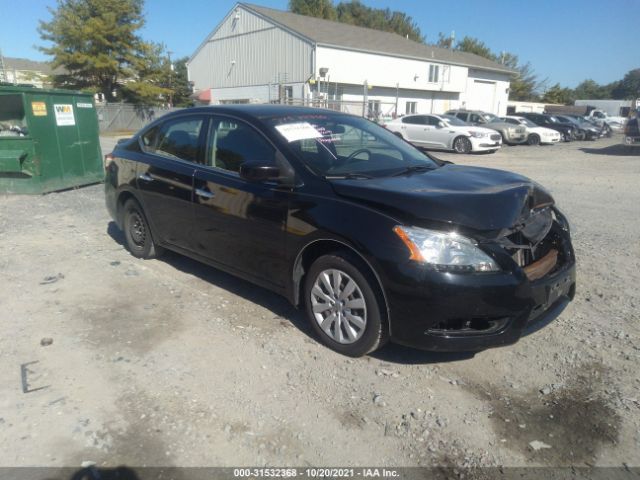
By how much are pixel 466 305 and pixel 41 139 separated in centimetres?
866

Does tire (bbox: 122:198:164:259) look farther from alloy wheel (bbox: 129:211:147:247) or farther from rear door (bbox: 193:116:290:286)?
rear door (bbox: 193:116:290:286)

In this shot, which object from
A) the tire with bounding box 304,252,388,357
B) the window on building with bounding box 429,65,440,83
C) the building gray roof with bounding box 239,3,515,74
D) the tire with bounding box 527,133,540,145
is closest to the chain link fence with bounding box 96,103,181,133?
the building gray roof with bounding box 239,3,515,74

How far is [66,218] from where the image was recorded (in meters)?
7.45

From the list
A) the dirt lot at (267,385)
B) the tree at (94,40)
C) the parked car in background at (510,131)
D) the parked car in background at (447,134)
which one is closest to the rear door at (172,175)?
the dirt lot at (267,385)

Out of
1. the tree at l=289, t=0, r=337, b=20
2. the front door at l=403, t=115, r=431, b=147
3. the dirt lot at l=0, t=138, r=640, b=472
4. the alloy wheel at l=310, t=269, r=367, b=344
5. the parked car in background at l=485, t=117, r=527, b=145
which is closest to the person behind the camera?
the dirt lot at l=0, t=138, r=640, b=472

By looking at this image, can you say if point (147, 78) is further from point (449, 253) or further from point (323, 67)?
point (449, 253)

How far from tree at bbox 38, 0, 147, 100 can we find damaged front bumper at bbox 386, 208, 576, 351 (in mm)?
35619

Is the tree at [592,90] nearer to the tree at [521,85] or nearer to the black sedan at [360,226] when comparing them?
the tree at [521,85]

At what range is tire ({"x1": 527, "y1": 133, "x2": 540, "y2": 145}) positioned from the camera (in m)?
24.5

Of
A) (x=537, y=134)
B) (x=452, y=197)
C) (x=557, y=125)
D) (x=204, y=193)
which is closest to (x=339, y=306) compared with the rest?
(x=452, y=197)

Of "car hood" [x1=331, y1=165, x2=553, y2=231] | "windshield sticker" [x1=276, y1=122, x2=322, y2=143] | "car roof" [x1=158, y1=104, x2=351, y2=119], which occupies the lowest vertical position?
"car hood" [x1=331, y1=165, x2=553, y2=231]

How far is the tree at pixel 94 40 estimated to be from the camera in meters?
32.6

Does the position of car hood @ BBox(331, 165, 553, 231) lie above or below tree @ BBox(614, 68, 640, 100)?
below

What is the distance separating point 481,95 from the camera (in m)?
43.5
